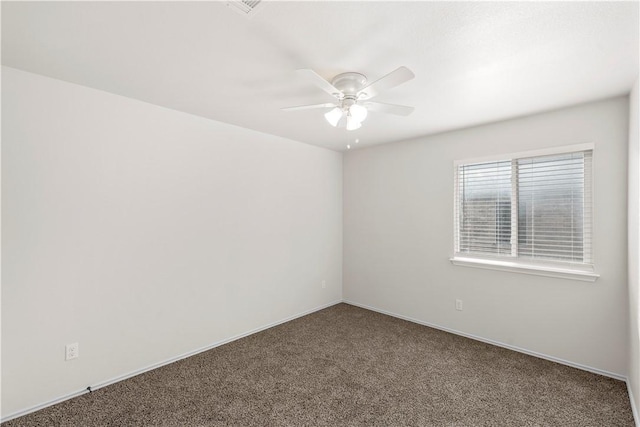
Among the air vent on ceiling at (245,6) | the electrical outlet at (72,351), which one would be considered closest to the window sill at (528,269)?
the air vent on ceiling at (245,6)

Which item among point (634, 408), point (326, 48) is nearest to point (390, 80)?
point (326, 48)

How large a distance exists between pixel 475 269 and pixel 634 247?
138 centimetres

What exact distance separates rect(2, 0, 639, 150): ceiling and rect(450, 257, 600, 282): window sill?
1526 millimetres

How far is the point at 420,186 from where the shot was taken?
387 centimetres

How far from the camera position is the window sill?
2.69m

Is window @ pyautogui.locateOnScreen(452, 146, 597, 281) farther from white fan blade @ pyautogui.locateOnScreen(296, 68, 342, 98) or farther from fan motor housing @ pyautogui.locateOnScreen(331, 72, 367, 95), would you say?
white fan blade @ pyautogui.locateOnScreen(296, 68, 342, 98)

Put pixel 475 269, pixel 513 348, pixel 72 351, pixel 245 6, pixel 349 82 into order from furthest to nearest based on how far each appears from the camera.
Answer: pixel 475 269 < pixel 513 348 < pixel 72 351 < pixel 349 82 < pixel 245 6

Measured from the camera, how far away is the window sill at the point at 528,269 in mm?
2689

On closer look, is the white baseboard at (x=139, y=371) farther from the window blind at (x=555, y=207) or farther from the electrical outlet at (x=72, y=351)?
the window blind at (x=555, y=207)

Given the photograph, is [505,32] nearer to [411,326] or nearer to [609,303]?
[609,303]

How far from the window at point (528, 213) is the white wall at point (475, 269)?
108 millimetres

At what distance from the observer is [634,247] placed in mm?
2193

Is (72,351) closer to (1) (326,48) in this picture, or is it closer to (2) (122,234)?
(2) (122,234)

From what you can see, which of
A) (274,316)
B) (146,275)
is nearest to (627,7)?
(146,275)
